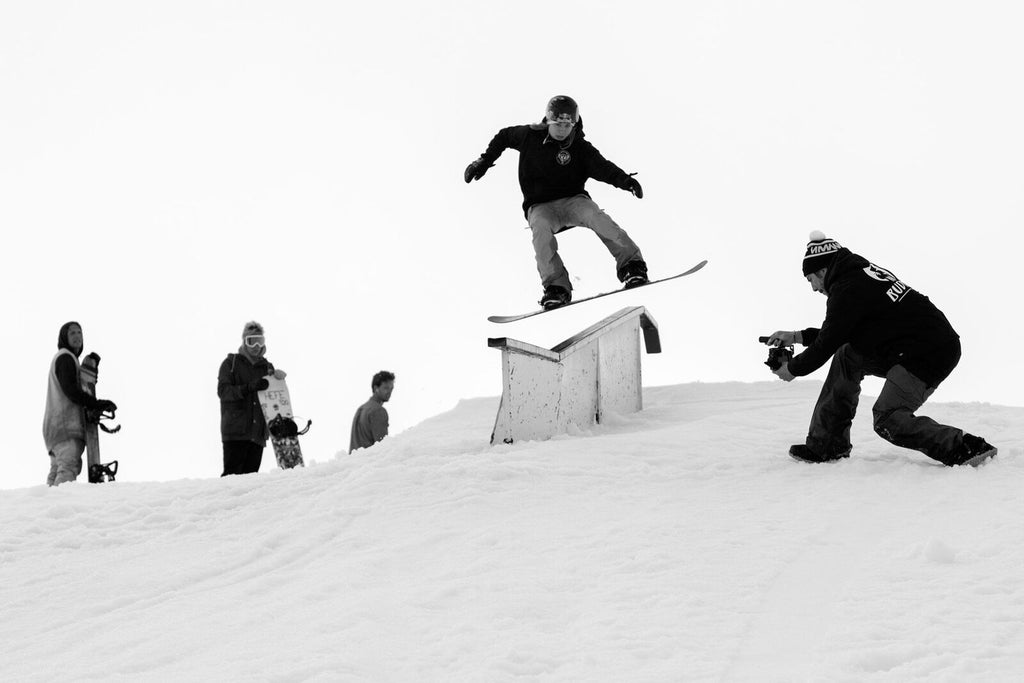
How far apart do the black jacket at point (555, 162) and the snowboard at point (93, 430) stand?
3.63 meters

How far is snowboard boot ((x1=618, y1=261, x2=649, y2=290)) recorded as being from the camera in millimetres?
9945

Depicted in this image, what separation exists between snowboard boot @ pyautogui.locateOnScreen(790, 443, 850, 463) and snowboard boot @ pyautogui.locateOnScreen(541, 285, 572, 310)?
314 centimetres

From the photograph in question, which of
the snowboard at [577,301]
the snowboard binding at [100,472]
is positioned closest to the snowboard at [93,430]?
the snowboard binding at [100,472]

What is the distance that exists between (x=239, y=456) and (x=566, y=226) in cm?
342

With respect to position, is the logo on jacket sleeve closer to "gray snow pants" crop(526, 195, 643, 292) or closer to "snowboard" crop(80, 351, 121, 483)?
"gray snow pants" crop(526, 195, 643, 292)

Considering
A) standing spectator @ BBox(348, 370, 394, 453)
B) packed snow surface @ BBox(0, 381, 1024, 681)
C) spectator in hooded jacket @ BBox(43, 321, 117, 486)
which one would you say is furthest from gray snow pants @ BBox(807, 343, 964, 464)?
spectator in hooded jacket @ BBox(43, 321, 117, 486)

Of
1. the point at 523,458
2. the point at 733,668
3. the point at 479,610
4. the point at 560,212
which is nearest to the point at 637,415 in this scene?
the point at 560,212

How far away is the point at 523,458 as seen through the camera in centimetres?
736

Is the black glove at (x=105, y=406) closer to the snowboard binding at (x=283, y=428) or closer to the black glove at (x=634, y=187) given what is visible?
the snowboard binding at (x=283, y=428)

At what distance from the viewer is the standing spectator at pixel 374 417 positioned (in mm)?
9516

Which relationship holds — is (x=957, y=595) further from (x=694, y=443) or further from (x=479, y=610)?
(x=694, y=443)

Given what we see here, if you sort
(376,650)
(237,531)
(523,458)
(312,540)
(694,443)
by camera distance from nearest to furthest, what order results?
1. (376,650)
2. (312,540)
3. (237,531)
4. (523,458)
5. (694,443)

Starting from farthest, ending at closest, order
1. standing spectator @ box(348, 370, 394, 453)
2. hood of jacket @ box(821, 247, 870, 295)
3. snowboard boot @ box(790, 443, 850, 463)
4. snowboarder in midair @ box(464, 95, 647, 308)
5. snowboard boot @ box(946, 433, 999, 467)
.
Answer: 1. snowboarder in midair @ box(464, 95, 647, 308)
2. standing spectator @ box(348, 370, 394, 453)
3. snowboard boot @ box(790, 443, 850, 463)
4. hood of jacket @ box(821, 247, 870, 295)
5. snowboard boot @ box(946, 433, 999, 467)

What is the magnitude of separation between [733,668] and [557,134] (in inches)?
256
